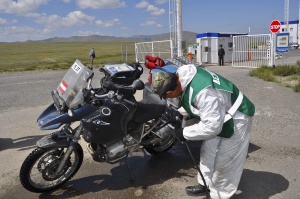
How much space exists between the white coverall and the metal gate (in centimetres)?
1506

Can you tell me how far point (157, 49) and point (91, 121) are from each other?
67.6 ft

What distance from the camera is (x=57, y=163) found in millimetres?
4016

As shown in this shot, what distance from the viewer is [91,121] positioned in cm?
371

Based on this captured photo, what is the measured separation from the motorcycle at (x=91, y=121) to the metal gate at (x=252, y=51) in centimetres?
1480

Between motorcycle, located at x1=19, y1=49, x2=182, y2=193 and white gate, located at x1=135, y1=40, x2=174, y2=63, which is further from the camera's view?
white gate, located at x1=135, y1=40, x2=174, y2=63

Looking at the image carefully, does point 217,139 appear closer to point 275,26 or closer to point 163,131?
point 163,131

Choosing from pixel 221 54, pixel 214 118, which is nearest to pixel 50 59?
pixel 221 54

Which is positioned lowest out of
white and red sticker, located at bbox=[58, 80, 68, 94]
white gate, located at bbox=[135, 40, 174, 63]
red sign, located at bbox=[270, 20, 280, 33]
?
white and red sticker, located at bbox=[58, 80, 68, 94]

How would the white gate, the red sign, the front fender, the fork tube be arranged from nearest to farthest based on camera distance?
the front fender
the fork tube
the red sign
the white gate

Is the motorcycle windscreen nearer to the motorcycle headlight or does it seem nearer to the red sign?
the motorcycle headlight

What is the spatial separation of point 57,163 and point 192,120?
6.01 ft

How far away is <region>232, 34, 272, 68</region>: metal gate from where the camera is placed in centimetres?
1805

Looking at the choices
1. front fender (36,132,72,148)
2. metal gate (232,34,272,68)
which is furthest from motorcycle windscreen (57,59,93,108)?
metal gate (232,34,272,68)

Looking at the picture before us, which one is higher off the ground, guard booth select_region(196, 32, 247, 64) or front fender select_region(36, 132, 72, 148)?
guard booth select_region(196, 32, 247, 64)
